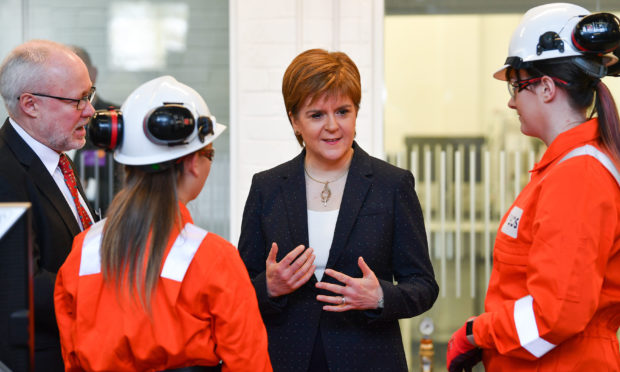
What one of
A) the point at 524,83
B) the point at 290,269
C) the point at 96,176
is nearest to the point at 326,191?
the point at 290,269

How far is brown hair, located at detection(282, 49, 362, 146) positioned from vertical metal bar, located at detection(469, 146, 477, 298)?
5.28 feet

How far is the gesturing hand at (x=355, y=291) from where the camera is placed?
191 centimetres

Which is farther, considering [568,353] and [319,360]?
[319,360]

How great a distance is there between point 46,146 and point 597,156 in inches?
62.6

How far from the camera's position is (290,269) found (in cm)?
192

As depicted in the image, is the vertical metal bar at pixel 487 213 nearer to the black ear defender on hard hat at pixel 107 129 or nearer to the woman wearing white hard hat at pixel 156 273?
the woman wearing white hard hat at pixel 156 273

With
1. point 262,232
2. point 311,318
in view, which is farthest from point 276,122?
point 311,318

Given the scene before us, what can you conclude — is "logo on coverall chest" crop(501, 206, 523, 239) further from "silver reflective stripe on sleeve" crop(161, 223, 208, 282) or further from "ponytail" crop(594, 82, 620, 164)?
"silver reflective stripe on sleeve" crop(161, 223, 208, 282)

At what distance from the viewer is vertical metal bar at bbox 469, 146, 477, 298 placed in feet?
11.8

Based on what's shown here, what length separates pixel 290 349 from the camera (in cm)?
206

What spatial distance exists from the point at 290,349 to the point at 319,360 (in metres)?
0.09

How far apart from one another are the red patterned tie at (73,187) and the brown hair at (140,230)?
568 millimetres

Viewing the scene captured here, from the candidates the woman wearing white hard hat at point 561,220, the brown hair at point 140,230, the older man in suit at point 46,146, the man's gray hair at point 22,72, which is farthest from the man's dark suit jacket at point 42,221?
the woman wearing white hard hat at point 561,220

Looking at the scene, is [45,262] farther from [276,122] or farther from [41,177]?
[276,122]
